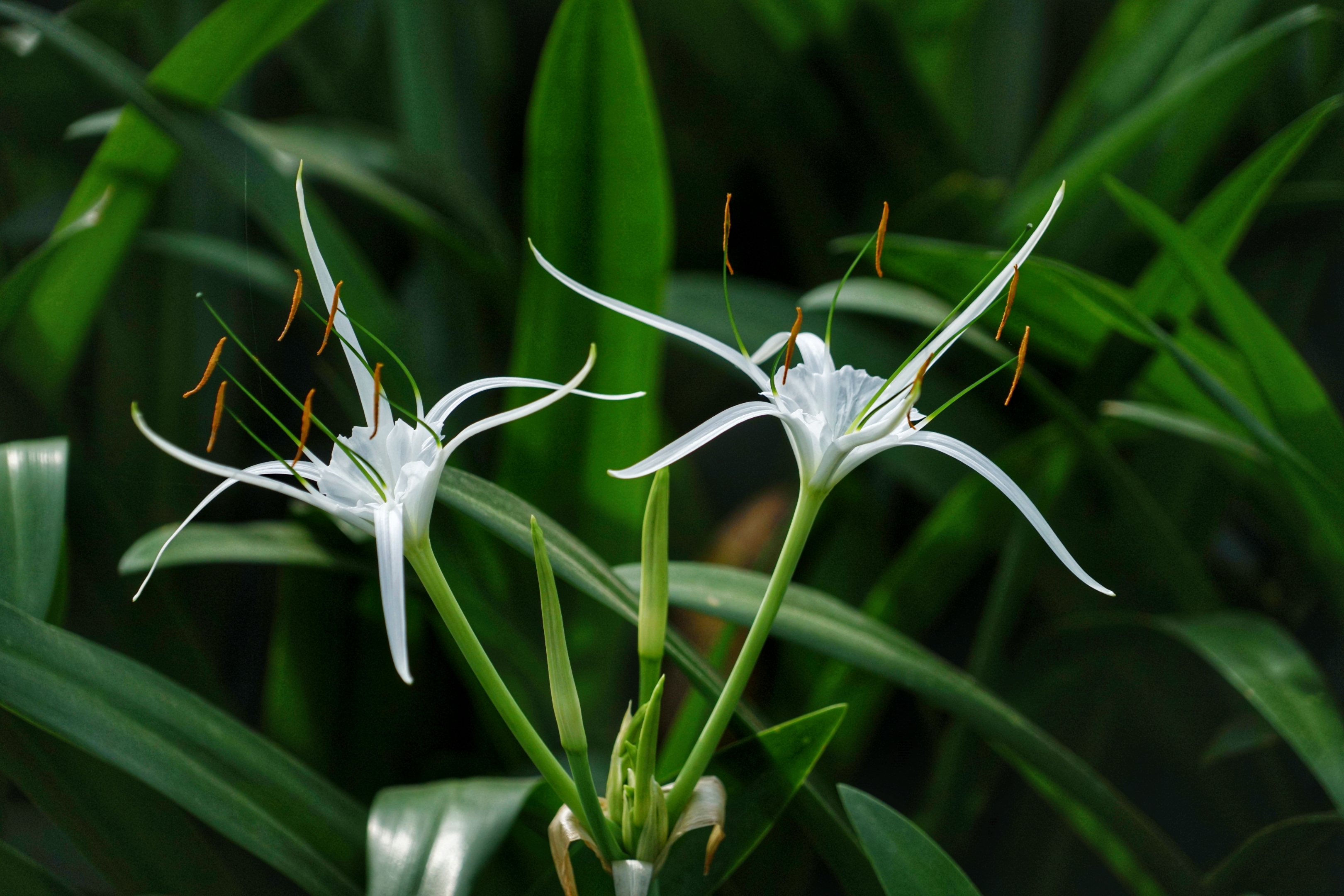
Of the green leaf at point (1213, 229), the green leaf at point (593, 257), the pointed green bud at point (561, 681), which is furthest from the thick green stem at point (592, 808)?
the green leaf at point (1213, 229)

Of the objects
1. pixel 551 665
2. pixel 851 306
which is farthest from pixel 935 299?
pixel 551 665

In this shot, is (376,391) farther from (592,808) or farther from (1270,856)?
(1270,856)

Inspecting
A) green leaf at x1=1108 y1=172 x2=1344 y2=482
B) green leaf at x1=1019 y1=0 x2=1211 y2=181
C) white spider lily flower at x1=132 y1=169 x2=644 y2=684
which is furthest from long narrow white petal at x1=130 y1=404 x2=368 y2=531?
green leaf at x1=1019 y1=0 x2=1211 y2=181

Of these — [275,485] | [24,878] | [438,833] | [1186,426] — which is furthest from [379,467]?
[1186,426]

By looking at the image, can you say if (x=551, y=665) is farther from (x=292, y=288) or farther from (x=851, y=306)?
(x=292, y=288)

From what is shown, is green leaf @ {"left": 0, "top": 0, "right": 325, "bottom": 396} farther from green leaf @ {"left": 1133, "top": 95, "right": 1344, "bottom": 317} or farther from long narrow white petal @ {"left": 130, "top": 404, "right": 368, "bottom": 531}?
green leaf @ {"left": 1133, "top": 95, "right": 1344, "bottom": 317}

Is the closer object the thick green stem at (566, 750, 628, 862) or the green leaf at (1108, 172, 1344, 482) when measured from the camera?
the thick green stem at (566, 750, 628, 862)

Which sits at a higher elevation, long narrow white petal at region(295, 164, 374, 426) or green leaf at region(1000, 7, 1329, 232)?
green leaf at region(1000, 7, 1329, 232)
